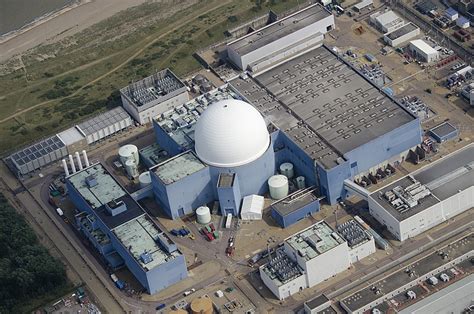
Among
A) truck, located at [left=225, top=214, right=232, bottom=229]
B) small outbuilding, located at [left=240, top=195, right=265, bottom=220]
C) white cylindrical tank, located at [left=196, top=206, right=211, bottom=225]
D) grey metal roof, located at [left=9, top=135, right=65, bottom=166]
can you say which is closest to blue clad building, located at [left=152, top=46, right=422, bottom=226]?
small outbuilding, located at [left=240, top=195, right=265, bottom=220]

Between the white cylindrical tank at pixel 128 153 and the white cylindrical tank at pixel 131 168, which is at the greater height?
the white cylindrical tank at pixel 128 153

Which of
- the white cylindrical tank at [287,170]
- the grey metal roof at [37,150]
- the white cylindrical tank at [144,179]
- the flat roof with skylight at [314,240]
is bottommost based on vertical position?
the white cylindrical tank at [287,170]

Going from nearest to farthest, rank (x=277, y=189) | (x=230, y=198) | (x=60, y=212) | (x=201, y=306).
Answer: (x=201, y=306)
(x=230, y=198)
(x=277, y=189)
(x=60, y=212)

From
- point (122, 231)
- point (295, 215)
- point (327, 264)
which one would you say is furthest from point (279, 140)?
point (122, 231)

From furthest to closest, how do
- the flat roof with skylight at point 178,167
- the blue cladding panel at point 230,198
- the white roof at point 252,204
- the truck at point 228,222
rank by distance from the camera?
the flat roof with skylight at point 178,167
the white roof at point 252,204
the truck at point 228,222
the blue cladding panel at point 230,198

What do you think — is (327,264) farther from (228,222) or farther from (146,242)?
(146,242)

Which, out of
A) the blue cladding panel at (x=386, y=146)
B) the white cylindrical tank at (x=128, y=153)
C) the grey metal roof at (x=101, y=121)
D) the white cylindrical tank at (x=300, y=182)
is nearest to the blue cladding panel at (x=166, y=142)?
the white cylindrical tank at (x=128, y=153)

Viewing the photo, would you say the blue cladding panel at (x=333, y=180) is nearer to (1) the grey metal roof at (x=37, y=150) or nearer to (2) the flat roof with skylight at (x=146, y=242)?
(2) the flat roof with skylight at (x=146, y=242)
